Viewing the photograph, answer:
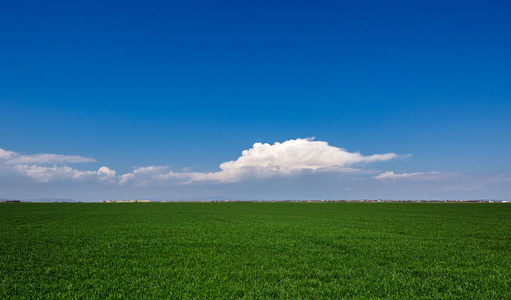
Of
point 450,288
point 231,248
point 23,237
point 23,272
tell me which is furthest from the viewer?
point 23,237

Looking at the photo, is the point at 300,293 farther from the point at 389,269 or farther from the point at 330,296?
the point at 389,269

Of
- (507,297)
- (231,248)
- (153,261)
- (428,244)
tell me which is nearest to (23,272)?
(153,261)

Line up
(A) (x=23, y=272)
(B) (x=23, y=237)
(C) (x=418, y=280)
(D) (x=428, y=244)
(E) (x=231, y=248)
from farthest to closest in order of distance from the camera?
(B) (x=23, y=237)
(D) (x=428, y=244)
(E) (x=231, y=248)
(A) (x=23, y=272)
(C) (x=418, y=280)

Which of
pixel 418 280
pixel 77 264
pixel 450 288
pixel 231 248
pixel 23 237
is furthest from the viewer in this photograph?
pixel 23 237

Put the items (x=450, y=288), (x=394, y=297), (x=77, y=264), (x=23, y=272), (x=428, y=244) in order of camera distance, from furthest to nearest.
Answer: (x=428, y=244)
(x=77, y=264)
(x=23, y=272)
(x=450, y=288)
(x=394, y=297)

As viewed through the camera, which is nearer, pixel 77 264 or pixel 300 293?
pixel 300 293

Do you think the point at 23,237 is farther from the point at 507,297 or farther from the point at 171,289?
the point at 507,297

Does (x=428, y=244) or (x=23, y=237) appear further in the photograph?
(x=23, y=237)

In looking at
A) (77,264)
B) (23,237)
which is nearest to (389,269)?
(77,264)

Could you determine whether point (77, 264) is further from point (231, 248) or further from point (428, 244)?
point (428, 244)

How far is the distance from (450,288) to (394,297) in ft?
5.90

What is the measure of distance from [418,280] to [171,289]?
6667 millimetres

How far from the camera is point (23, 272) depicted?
28.5 feet

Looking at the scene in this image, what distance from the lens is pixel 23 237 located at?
1495cm
